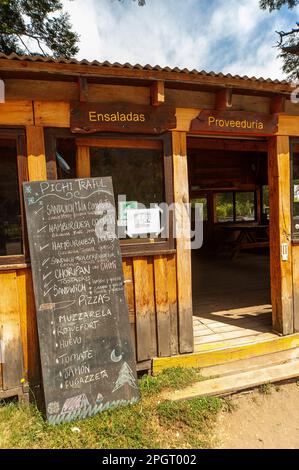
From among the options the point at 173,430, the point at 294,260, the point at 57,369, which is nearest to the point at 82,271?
the point at 57,369

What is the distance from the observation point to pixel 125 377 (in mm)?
3357

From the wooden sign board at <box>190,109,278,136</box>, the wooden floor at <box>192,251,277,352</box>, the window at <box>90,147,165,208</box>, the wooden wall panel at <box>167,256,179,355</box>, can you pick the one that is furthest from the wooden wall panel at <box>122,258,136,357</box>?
the wooden sign board at <box>190,109,278,136</box>

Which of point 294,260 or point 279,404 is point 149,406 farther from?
point 294,260

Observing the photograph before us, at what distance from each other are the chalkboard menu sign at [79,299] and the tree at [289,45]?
1034 centimetres

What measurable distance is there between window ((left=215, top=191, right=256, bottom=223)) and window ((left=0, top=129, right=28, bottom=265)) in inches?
386

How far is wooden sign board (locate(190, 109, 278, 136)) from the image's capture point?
12.9 ft

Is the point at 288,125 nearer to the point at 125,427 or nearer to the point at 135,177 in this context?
the point at 135,177

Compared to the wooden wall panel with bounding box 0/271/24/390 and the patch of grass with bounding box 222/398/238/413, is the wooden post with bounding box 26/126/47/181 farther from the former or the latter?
the patch of grass with bounding box 222/398/238/413

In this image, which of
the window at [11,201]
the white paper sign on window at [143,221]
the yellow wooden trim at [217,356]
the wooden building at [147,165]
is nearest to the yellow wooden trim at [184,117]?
the wooden building at [147,165]

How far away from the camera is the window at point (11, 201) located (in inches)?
133

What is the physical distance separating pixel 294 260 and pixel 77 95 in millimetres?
3461

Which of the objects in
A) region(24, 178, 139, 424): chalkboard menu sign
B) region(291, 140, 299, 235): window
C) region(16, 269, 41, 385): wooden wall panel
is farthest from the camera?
region(291, 140, 299, 235): window
